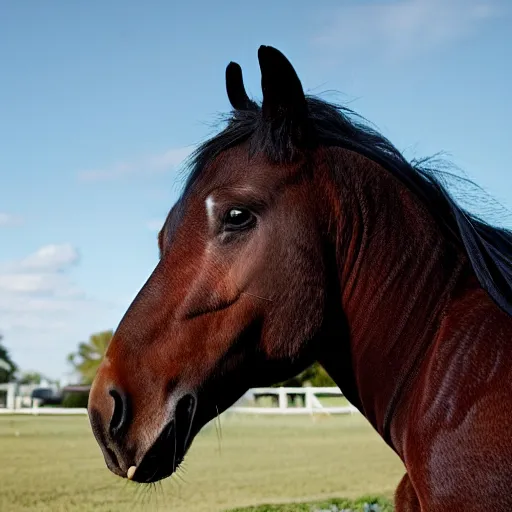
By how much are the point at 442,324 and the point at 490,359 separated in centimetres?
21

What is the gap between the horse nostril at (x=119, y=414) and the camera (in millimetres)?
2059

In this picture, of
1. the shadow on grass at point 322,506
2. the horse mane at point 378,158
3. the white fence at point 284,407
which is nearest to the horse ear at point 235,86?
the horse mane at point 378,158

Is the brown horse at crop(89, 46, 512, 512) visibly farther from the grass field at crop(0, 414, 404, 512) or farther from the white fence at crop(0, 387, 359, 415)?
the white fence at crop(0, 387, 359, 415)

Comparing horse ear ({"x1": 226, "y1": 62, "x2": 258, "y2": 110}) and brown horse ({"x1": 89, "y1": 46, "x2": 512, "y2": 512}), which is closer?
brown horse ({"x1": 89, "y1": 46, "x2": 512, "y2": 512})

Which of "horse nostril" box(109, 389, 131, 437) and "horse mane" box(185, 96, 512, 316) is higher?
"horse mane" box(185, 96, 512, 316)

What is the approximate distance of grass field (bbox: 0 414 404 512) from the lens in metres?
8.85

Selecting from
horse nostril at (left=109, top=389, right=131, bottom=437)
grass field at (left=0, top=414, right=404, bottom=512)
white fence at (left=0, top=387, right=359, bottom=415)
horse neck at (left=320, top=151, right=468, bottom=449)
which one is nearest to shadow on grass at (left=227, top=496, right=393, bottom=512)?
grass field at (left=0, top=414, right=404, bottom=512)

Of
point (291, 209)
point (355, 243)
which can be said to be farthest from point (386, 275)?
point (291, 209)

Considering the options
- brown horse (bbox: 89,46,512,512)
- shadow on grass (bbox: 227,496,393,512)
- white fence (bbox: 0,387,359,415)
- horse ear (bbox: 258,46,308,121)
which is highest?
horse ear (bbox: 258,46,308,121)

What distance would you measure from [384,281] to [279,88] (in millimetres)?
687

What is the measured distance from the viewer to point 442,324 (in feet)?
6.97

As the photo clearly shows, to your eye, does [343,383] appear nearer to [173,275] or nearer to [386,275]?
[386,275]

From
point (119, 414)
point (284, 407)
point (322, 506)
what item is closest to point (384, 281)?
point (119, 414)

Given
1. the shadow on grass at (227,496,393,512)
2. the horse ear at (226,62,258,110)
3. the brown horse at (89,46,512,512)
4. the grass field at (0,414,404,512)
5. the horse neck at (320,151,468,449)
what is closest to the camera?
the brown horse at (89,46,512,512)
